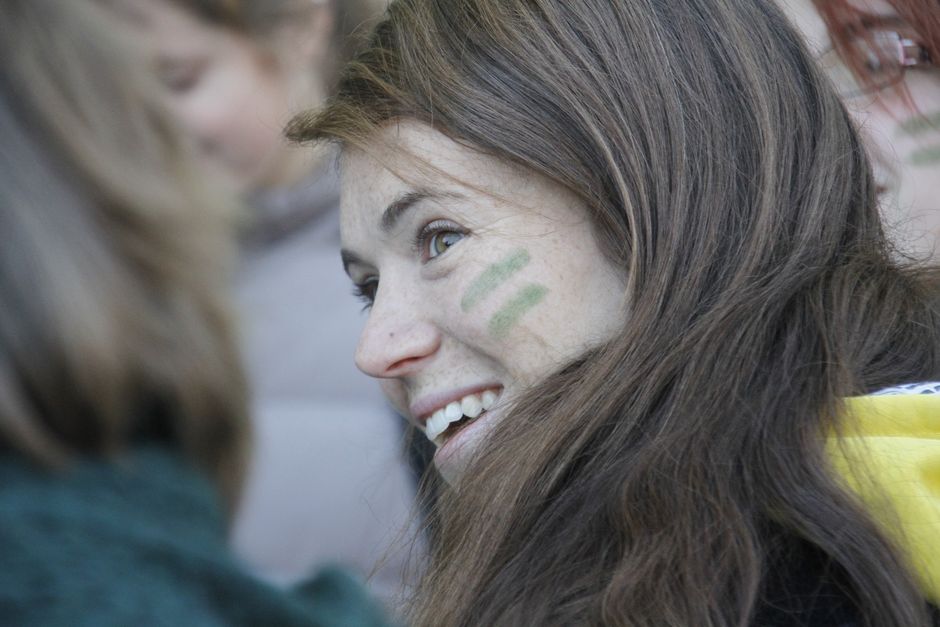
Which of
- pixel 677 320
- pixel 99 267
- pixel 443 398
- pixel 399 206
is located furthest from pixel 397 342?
pixel 99 267

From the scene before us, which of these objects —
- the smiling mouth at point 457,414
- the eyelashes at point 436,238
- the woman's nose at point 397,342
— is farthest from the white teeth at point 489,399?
the eyelashes at point 436,238

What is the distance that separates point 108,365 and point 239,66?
1907mm

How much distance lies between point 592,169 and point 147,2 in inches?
62.1

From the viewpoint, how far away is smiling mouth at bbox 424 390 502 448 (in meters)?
1.79

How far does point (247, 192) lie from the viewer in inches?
114

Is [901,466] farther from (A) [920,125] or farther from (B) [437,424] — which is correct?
(A) [920,125]

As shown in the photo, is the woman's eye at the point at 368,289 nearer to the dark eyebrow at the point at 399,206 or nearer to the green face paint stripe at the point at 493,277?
the dark eyebrow at the point at 399,206

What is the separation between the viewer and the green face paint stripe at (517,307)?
1.70 m

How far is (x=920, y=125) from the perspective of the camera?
2.21 meters

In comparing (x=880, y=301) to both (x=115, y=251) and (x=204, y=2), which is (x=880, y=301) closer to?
(x=115, y=251)

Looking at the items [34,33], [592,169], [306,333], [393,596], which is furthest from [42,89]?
[306,333]

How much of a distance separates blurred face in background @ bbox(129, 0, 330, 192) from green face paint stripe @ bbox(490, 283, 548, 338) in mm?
1230

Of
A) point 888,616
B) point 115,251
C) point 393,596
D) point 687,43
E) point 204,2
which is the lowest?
point 888,616

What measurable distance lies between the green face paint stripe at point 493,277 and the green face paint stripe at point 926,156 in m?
0.97
